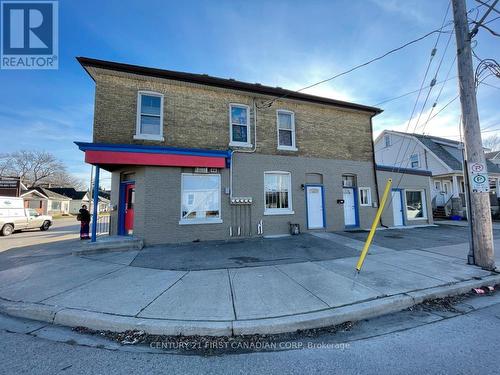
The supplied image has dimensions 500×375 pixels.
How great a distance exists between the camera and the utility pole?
20.9ft

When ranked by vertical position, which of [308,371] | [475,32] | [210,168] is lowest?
[308,371]

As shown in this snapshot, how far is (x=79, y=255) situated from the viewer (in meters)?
8.01

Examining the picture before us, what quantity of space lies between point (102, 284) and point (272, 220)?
7.39 m

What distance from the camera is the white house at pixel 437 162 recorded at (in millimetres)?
20531

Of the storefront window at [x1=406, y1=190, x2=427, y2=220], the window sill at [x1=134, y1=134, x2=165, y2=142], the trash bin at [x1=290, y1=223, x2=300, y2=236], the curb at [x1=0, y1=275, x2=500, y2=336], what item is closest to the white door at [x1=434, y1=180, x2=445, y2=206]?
the storefront window at [x1=406, y1=190, x2=427, y2=220]

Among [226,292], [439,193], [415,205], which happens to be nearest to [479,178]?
[226,292]

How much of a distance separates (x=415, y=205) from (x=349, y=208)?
580cm

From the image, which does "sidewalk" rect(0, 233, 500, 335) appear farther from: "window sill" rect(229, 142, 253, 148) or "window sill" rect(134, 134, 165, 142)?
"window sill" rect(229, 142, 253, 148)

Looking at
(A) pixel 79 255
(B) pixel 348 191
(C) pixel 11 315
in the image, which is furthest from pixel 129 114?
(B) pixel 348 191

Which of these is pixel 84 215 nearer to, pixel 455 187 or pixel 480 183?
pixel 480 183

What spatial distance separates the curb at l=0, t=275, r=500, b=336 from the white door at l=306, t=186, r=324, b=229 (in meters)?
7.46

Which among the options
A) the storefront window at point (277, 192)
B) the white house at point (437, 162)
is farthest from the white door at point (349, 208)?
the white house at point (437, 162)

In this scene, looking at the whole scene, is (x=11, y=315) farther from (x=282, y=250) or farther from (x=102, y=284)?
(x=282, y=250)

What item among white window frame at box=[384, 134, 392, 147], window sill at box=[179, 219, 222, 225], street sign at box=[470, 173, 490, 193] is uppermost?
white window frame at box=[384, 134, 392, 147]
